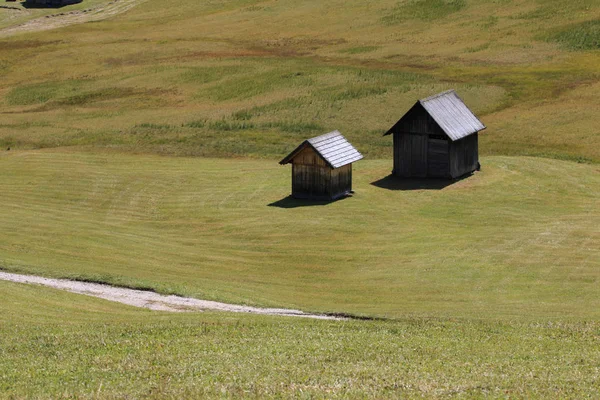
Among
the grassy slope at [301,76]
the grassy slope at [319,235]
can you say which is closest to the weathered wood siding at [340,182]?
the grassy slope at [319,235]

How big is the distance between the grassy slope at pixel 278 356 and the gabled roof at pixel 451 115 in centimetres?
3142

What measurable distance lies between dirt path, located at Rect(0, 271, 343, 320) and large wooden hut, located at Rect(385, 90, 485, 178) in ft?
96.6

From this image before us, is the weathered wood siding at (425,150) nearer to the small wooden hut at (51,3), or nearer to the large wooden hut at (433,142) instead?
the large wooden hut at (433,142)

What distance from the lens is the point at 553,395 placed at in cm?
2202

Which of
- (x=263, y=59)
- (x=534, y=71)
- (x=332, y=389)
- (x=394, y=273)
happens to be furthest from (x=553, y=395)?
(x=263, y=59)

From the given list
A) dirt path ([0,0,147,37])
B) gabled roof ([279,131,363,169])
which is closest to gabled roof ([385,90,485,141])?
gabled roof ([279,131,363,169])

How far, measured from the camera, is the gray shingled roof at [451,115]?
63438 millimetres

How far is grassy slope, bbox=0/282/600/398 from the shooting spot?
22.3 meters

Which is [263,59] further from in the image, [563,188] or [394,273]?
[394,273]

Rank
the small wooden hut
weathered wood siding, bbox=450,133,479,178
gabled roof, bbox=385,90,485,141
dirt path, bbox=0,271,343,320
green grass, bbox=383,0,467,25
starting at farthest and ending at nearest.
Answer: the small wooden hut < green grass, bbox=383,0,467,25 < weathered wood siding, bbox=450,133,479,178 < gabled roof, bbox=385,90,485,141 < dirt path, bbox=0,271,343,320

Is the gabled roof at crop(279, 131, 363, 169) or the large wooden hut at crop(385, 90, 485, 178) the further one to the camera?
the large wooden hut at crop(385, 90, 485, 178)

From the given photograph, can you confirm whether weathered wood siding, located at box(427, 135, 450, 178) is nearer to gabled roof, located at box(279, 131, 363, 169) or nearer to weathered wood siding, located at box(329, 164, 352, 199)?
gabled roof, located at box(279, 131, 363, 169)

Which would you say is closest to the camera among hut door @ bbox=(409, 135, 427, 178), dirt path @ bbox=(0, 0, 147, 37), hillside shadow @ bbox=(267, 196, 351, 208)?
hillside shadow @ bbox=(267, 196, 351, 208)

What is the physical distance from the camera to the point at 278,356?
25.9 meters
